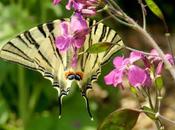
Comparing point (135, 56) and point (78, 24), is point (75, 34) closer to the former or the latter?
point (78, 24)

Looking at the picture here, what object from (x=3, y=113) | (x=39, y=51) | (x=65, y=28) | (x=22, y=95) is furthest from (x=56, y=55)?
(x=3, y=113)

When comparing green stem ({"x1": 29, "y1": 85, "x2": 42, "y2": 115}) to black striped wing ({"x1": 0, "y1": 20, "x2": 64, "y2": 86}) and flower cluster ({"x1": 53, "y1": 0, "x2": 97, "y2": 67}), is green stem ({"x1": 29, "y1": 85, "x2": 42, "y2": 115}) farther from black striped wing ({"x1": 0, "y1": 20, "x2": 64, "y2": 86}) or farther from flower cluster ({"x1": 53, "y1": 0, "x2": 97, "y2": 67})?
flower cluster ({"x1": 53, "y1": 0, "x2": 97, "y2": 67})

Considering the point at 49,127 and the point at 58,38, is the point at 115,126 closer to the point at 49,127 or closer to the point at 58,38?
the point at 58,38

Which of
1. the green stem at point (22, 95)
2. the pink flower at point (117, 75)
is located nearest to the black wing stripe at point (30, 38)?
the pink flower at point (117, 75)

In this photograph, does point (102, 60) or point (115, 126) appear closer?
point (115, 126)

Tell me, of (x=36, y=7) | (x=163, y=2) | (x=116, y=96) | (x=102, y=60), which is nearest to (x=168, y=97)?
(x=163, y=2)

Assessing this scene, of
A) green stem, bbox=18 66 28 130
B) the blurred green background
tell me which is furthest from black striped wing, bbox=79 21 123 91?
green stem, bbox=18 66 28 130
